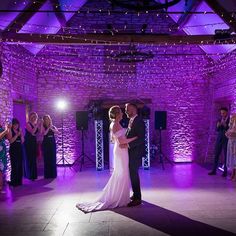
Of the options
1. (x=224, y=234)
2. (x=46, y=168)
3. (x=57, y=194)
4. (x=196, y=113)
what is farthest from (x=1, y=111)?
(x=196, y=113)

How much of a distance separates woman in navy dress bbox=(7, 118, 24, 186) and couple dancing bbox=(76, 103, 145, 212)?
7.25 ft

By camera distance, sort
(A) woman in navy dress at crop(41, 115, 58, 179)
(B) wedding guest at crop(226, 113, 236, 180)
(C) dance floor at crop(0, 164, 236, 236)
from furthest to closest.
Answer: (A) woman in navy dress at crop(41, 115, 58, 179) → (B) wedding guest at crop(226, 113, 236, 180) → (C) dance floor at crop(0, 164, 236, 236)

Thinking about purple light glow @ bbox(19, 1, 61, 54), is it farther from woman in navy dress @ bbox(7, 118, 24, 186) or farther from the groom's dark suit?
the groom's dark suit

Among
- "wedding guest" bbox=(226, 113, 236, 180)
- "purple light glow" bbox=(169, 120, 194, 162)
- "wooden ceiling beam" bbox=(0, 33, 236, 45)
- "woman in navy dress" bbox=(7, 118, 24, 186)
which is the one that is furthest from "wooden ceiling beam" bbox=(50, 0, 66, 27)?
"wedding guest" bbox=(226, 113, 236, 180)

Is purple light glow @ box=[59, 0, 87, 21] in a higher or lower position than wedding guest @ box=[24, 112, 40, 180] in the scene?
higher

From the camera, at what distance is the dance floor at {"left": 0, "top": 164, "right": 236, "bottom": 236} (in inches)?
148

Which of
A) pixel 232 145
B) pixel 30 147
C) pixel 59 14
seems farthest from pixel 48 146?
pixel 232 145

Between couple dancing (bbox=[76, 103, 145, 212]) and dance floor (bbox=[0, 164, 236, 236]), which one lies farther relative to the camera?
couple dancing (bbox=[76, 103, 145, 212])

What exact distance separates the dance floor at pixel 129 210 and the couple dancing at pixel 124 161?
0.22 meters

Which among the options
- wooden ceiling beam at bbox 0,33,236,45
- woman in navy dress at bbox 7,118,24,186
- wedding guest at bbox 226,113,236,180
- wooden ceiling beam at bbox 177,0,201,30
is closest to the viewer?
woman in navy dress at bbox 7,118,24,186

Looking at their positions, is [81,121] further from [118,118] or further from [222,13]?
[222,13]

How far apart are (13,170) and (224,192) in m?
4.18

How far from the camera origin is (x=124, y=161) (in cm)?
482

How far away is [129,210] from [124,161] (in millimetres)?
741
